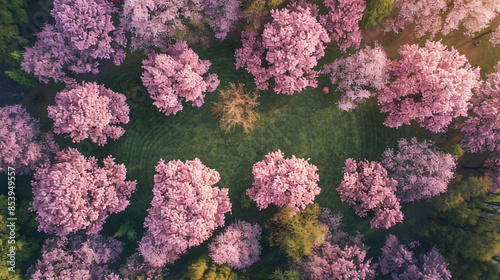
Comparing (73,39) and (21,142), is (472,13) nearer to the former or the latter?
(73,39)

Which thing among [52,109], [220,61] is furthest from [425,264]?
[52,109]

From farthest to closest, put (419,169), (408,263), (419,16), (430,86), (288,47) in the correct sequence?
(408,263), (419,16), (419,169), (430,86), (288,47)

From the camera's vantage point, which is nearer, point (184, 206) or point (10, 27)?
point (184, 206)

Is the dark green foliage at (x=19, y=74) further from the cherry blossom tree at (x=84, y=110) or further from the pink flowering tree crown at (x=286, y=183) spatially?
the pink flowering tree crown at (x=286, y=183)

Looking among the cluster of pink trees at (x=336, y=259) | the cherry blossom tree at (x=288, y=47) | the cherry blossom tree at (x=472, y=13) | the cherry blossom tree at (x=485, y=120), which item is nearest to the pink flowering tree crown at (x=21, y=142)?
the cherry blossom tree at (x=288, y=47)

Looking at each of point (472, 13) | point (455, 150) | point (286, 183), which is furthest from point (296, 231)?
point (472, 13)

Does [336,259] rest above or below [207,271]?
above
